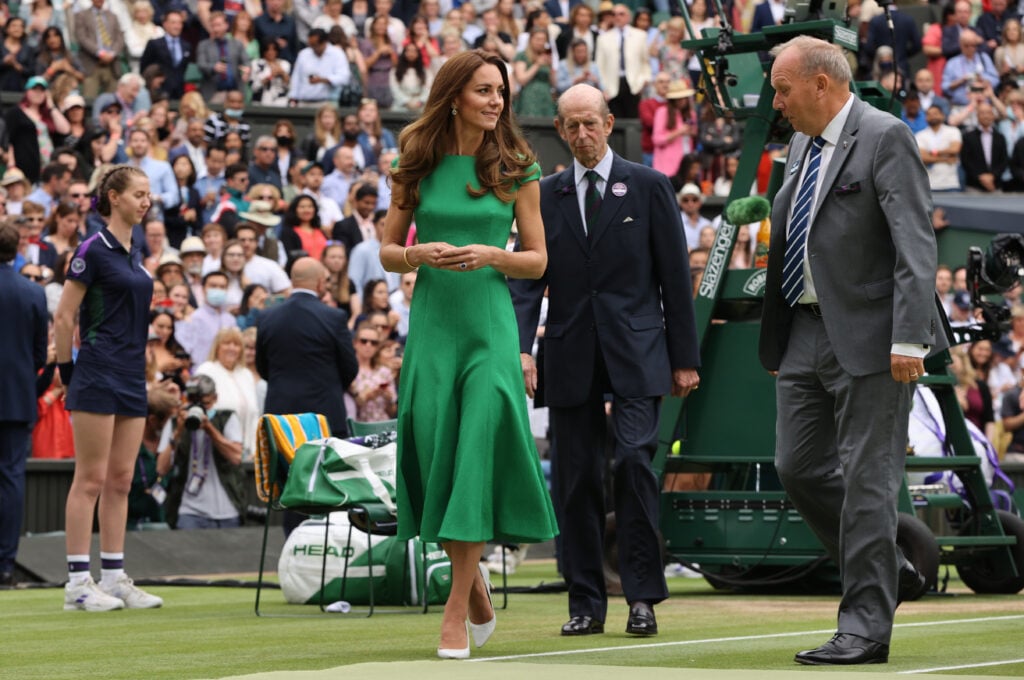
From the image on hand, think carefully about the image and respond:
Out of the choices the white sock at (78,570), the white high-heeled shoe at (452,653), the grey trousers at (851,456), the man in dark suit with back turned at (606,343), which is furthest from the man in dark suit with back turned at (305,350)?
the grey trousers at (851,456)

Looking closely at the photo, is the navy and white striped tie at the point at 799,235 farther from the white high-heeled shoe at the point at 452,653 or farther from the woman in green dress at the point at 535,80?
the woman in green dress at the point at 535,80

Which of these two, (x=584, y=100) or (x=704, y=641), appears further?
(x=584, y=100)

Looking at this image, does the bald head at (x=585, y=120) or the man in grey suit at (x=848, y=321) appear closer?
the man in grey suit at (x=848, y=321)

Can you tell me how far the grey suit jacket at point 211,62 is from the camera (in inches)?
817

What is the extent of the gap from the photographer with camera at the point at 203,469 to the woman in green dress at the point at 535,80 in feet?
30.6

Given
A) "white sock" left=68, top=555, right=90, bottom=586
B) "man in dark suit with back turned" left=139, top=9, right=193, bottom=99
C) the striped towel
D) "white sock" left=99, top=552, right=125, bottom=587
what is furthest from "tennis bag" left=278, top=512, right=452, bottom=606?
"man in dark suit with back turned" left=139, top=9, right=193, bottom=99

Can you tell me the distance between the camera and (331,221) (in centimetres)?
1892

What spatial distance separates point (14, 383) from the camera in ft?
37.8

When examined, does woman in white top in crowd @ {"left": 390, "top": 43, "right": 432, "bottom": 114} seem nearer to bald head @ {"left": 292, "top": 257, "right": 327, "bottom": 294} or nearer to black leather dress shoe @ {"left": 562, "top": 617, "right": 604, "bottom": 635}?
bald head @ {"left": 292, "top": 257, "right": 327, "bottom": 294}

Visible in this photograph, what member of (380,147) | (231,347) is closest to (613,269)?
(231,347)

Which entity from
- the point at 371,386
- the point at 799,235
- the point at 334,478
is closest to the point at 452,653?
the point at 799,235

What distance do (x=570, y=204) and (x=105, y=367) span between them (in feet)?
9.00

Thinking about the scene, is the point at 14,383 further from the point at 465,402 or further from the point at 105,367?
the point at 465,402

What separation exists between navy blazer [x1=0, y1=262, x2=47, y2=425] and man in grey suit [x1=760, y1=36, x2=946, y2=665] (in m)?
6.10
